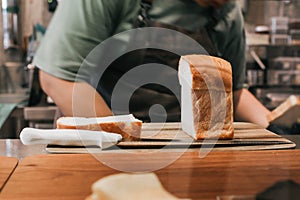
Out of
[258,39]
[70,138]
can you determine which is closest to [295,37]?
[258,39]

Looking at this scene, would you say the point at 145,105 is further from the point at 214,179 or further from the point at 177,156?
the point at 214,179

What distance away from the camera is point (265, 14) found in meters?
2.22

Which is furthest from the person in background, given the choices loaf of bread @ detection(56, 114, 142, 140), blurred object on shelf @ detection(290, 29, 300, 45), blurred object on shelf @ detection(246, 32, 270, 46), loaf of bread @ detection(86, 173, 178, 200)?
blurred object on shelf @ detection(290, 29, 300, 45)

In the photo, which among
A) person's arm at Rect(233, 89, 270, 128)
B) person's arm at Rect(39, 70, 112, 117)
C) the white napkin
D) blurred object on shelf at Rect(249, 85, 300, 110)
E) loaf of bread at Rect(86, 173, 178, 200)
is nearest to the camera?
loaf of bread at Rect(86, 173, 178, 200)

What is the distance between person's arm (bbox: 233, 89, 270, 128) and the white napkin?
482 mm

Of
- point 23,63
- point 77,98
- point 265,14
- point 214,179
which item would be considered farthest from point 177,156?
point 265,14

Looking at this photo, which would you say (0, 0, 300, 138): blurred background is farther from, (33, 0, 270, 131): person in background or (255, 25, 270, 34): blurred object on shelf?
(33, 0, 270, 131): person in background

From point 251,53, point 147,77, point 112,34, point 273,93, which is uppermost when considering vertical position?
point 112,34

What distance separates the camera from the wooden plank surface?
1.65 feet

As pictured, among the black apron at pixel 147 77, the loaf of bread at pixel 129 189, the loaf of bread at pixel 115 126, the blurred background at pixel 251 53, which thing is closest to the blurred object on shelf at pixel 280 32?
the blurred background at pixel 251 53

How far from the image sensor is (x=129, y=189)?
0.37 m

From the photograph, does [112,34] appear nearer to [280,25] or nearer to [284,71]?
[284,71]

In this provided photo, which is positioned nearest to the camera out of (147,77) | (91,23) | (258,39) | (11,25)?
(91,23)

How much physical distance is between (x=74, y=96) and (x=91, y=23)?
0.51ft
